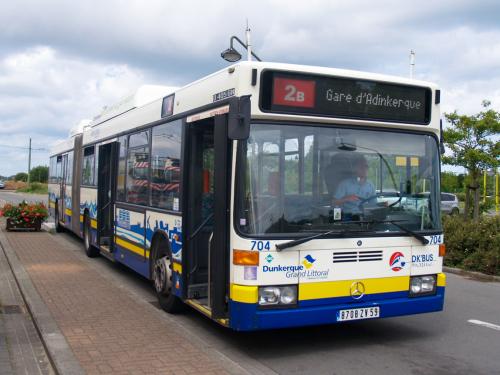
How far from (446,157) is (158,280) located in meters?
11.0

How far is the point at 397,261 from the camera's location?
6.20 meters

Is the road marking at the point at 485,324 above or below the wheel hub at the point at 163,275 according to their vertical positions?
below

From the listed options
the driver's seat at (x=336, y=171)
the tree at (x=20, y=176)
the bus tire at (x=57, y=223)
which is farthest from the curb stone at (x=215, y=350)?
the tree at (x=20, y=176)

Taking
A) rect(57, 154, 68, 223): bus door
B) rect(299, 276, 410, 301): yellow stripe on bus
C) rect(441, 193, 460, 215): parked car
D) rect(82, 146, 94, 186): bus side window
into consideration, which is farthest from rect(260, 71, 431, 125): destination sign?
rect(441, 193, 460, 215): parked car

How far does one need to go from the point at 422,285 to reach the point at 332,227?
1.37 meters

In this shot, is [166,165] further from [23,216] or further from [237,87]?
[23,216]

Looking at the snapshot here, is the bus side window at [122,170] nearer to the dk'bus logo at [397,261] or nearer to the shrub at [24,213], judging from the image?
the dk'bus logo at [397,261]

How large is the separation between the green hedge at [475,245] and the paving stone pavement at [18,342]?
8.79 meters

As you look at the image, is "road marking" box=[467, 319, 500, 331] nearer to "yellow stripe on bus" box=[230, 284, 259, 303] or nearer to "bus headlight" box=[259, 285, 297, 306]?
"bus headlight" box=[259, 285, 297, 306]

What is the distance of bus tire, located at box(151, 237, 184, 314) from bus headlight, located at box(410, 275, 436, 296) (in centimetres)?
296

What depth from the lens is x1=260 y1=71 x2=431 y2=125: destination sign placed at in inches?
228

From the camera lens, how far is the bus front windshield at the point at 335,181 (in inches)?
222

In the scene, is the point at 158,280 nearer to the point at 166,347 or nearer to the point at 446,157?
the point at 166,347

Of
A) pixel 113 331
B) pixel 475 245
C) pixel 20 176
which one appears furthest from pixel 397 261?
pixel 20 176
